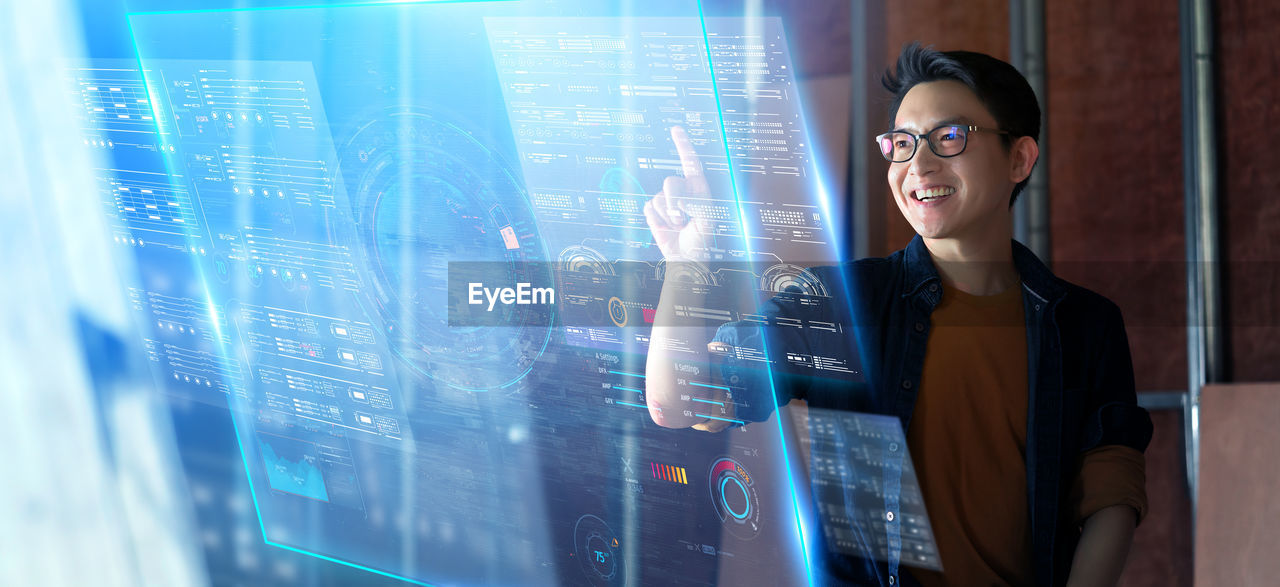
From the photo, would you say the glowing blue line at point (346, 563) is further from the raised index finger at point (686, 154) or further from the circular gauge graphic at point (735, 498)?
the raised index finger at point (686, 154)

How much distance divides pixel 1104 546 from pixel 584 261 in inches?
19.2

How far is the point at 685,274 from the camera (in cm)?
74

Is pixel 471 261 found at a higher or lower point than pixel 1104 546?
higher

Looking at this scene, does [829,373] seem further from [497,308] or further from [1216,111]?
[1216,111]

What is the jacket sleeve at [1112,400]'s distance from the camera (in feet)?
2.51

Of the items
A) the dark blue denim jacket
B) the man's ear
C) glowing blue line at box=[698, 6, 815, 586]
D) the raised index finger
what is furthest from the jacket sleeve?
the raised index finger

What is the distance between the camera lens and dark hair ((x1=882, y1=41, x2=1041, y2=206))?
74 centimetres

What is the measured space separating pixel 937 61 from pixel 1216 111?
0.89 metres

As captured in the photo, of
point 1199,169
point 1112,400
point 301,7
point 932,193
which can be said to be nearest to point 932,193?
point 932,193

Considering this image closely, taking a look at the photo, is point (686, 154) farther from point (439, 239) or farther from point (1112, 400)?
point (1112, 400)

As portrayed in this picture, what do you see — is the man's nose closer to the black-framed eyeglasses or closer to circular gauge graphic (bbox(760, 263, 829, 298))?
the black-framed eyeglasses

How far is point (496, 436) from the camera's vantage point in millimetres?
890

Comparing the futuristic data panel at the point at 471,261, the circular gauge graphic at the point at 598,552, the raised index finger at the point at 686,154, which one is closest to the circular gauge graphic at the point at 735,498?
the futuristic data panel at the point at 471,261

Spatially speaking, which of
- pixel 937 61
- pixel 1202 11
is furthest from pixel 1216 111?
pixel 937 61
